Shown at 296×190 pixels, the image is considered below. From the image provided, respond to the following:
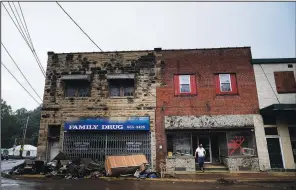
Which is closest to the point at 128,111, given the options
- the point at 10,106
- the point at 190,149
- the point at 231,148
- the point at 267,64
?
the point at 190,149

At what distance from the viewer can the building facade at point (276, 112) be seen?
14656 millimetres

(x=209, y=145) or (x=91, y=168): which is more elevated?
(x=209, y=145)

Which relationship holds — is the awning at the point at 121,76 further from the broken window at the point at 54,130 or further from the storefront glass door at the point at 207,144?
the storefront glass door at the point at 207,144

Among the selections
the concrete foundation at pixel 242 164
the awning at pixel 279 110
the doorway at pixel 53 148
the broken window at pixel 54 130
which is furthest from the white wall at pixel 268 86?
the doorway at pixel 53 148

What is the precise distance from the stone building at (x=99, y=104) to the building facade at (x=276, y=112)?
7.30m

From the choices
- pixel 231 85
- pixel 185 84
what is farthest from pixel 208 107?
pixel 231 85

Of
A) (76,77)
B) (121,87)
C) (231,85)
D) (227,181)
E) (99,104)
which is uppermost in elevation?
(76,77)

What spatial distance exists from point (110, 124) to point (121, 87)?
9.92ft

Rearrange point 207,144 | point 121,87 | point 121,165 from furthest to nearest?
point 121,87 → point 207,144 → point 121,165

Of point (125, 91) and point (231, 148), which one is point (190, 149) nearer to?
point (231, 148)

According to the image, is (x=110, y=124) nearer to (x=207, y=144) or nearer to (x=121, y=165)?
(x=121, y=165)

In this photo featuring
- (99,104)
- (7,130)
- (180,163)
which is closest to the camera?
(180,163)

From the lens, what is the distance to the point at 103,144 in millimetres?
15305

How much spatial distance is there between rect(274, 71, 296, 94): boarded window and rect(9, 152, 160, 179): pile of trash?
1055 centimetres
